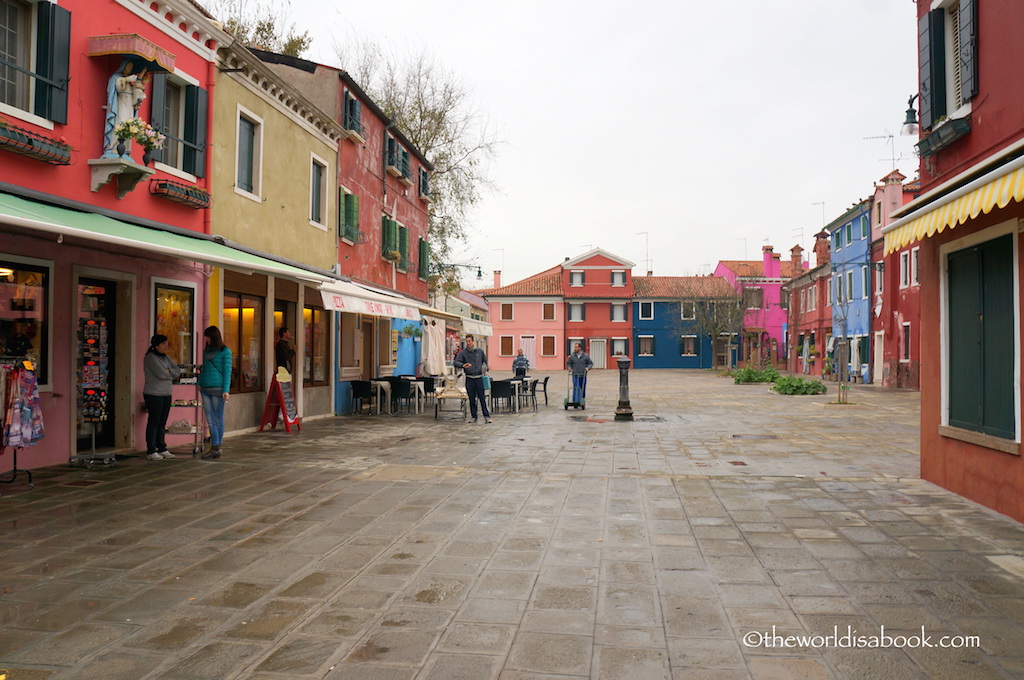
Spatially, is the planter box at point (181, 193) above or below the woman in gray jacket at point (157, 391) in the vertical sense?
above

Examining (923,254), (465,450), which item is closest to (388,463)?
(465,450)

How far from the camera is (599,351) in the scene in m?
52.3

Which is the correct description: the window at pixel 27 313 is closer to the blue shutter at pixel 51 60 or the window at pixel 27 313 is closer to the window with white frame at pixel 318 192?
the blue shutter at pixel 51 60

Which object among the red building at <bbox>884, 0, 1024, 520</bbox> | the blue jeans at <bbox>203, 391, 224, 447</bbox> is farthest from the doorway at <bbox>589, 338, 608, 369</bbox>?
the red building at <bbox>884, 0, 1024, 520</bbox>

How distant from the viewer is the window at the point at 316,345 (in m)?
14.0

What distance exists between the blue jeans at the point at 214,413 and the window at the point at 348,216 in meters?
7.11

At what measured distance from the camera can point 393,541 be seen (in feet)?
16.6

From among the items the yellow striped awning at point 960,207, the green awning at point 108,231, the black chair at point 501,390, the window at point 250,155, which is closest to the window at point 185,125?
the green awning at point 108,231

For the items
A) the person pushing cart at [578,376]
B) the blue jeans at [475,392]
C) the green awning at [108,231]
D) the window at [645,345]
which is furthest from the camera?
the window at [645,345]

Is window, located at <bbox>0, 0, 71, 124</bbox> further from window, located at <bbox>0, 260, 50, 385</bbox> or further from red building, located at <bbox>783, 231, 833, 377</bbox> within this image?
red building, located at <bbox>783, 231, 833, 377</bbox>

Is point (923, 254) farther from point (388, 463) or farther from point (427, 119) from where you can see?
point (427, 119)

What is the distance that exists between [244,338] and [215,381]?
2.90m

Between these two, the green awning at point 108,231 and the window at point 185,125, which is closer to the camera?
the green awning at point 108,231

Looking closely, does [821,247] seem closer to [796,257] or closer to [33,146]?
[796,257]
